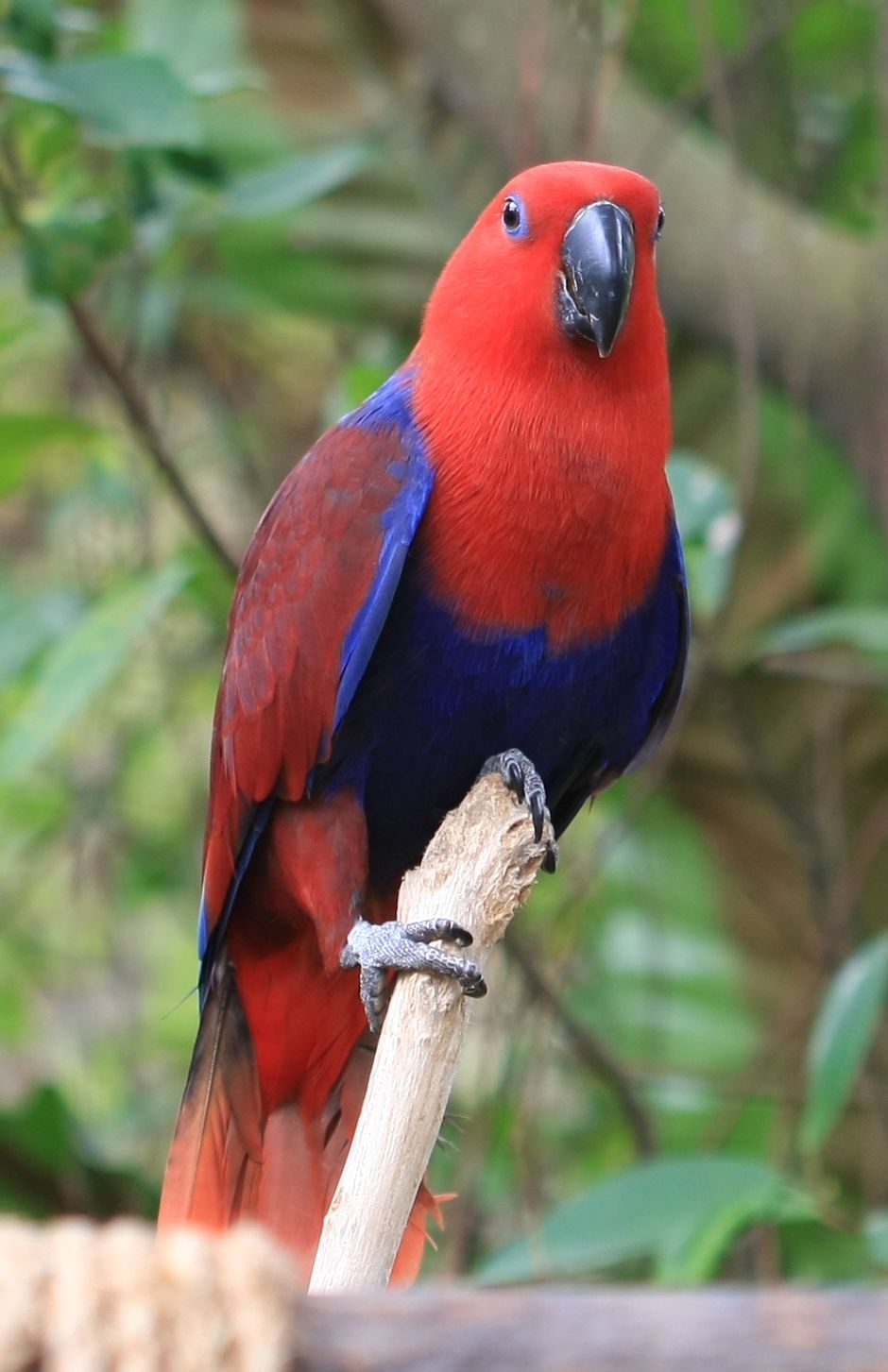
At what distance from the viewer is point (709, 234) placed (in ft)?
9.16

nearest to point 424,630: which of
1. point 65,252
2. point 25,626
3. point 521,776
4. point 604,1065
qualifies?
point 521,776

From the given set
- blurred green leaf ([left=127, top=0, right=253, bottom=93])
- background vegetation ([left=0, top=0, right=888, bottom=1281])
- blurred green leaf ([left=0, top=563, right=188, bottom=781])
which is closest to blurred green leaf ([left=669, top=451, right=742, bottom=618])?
background vegetation ([left=0, top=0, right=888, bottom=1281])

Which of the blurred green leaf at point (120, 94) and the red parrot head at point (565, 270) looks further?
the blurred green leaf at point (120, 94)

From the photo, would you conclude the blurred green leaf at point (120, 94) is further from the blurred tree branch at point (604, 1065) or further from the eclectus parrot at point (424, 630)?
the blurred tree branch at point (604, 1065)

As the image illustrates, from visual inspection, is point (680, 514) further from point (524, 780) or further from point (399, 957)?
point (399, 957)

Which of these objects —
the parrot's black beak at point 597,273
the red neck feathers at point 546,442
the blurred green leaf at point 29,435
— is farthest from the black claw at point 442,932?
the blurred green leaf at point 29,435

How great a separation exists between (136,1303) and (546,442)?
1.10 meters

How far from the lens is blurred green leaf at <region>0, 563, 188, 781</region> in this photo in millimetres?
2105

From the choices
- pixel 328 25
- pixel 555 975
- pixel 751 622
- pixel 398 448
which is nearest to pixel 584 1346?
pixel 398 448

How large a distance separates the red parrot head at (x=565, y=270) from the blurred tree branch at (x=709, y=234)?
1.06 meters

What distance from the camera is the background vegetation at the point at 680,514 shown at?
222 centimetres

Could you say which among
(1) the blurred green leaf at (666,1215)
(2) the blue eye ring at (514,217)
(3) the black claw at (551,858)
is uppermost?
(2) the blue eye ring at (514,217)

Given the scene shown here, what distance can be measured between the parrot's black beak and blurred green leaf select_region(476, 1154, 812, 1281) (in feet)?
3.95

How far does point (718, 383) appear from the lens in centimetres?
310
